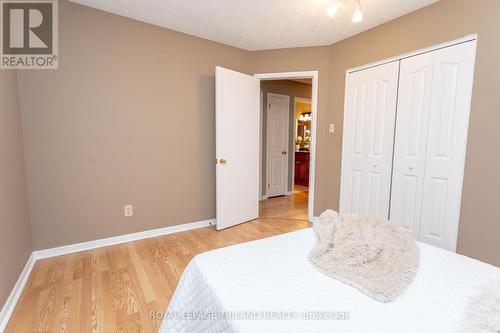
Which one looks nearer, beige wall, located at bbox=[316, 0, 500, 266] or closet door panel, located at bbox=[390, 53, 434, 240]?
beige wall, located at bbox=[316, 0, 500, 266]

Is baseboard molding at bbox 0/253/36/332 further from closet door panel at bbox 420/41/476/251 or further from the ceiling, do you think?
closet door panel at bbox 420/41/476/251

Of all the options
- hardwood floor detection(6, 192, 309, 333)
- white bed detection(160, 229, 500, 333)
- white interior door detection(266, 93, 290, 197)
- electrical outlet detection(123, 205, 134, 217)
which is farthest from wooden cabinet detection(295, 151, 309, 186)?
white bed detection(160, 229, 500, 333)

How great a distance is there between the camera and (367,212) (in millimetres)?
2877

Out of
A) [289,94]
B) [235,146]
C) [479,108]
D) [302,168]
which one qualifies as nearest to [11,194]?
[235,146]

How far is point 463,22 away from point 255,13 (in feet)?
5.86

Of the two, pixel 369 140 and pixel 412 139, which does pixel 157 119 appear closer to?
pixel 369 140

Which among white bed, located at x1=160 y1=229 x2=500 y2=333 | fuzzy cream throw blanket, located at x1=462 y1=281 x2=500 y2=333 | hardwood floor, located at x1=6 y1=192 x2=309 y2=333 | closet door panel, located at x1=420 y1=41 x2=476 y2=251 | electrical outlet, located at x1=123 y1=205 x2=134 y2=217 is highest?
closet door panel, located at x1=420 y1=41 x2=476 y2=251

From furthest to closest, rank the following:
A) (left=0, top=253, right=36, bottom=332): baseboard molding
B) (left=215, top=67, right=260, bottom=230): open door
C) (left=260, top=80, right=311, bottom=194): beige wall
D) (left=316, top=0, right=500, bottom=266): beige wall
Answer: (left=260, top=80, right=311, bottom=194): beige wall → (left=215, top=67, right=260, bottom=230): open door → (left=316, top=0, right=500, bottom=266): beige wall → (left=0, top=253, right=36, bottom=332): baseboard molding

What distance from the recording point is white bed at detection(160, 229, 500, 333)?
0.79 m

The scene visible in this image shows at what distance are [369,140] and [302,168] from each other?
337cm

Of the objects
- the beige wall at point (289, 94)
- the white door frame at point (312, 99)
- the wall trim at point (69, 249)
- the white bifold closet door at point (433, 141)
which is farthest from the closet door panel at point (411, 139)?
the beige wall at point (289, 94)

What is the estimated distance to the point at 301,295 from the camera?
933 millimetres

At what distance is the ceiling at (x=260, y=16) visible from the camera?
7.43ft

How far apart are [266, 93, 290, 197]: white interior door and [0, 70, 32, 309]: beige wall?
11.7 feet
